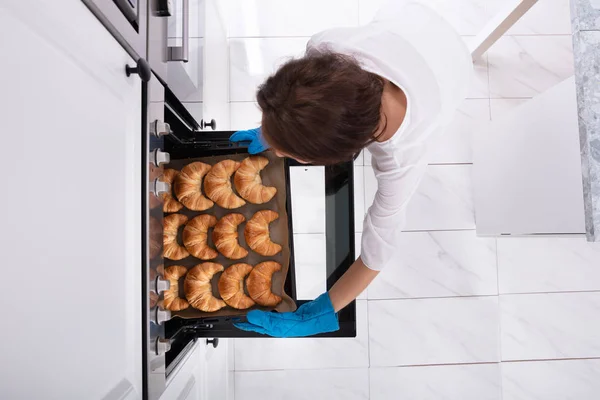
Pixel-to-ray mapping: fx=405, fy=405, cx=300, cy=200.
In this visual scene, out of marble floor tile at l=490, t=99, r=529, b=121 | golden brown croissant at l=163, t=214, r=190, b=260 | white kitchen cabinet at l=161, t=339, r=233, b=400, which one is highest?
marble floor tile at l=490, t=99, r=529, b=121

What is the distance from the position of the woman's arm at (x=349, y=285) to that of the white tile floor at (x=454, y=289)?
30.8 inches

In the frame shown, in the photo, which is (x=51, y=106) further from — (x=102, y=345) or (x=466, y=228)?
(x=466, y=228)

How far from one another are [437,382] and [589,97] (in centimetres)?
136

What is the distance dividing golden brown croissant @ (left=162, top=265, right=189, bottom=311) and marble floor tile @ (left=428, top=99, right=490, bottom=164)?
1.27 meters

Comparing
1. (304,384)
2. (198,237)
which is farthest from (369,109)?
A: (304,384)

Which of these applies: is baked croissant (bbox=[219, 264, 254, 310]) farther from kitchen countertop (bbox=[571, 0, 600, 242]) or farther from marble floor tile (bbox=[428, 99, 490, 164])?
marble floor tile (bbox=[428, 99, 490, 164])

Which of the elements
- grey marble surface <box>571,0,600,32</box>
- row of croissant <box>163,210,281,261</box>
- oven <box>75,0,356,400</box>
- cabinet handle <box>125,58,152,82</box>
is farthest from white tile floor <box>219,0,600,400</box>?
cabinet handle <box>125,58,152,82</box>

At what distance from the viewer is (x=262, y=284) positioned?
985mm

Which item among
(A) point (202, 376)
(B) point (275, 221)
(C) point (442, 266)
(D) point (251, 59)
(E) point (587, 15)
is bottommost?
(A) point (202, 376)

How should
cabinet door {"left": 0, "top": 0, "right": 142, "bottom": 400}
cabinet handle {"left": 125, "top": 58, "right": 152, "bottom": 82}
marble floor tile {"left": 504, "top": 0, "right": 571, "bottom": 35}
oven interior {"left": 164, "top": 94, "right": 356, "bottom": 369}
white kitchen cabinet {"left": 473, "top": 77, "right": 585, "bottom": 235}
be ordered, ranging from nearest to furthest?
cabinet door {"left": 0, "top": 0, "right": 142, "bottom": 400} → cabinet handle {"left": 125, "top": 58, "right": 152, "bottom": 82} → oven interior {"left": 164, "top": 94, "right": 356, "bottom": 369} → white kitchen cabinet {"left": 473, "top": 77, "right": 585, "bottom": 235} → marble floor tile {"left": 504, "top": 0, "right": 571, "bottom": 35}

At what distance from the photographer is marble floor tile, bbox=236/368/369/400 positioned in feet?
5.74

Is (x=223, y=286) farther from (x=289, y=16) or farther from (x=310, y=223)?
(x=289, y=16)

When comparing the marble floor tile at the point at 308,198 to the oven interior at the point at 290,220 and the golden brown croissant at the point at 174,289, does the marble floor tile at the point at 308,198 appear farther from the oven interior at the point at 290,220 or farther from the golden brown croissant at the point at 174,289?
the golden brown croissant at the point at 174,289

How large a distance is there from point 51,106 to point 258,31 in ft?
5.12
